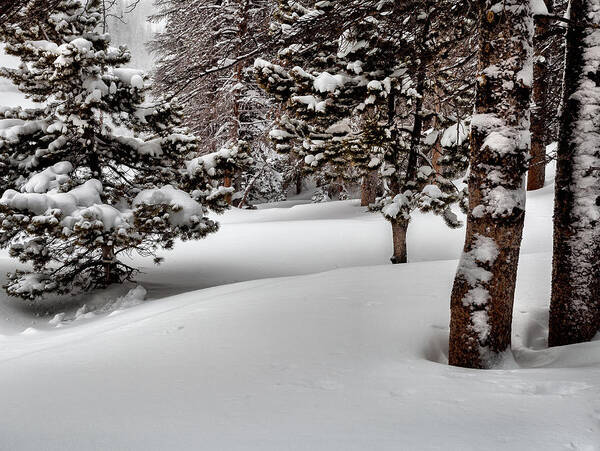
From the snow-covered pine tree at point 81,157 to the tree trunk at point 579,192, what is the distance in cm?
595

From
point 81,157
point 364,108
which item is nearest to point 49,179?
point 81,157

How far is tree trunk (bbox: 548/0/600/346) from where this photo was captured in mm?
3906

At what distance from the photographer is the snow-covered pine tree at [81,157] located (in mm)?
7164

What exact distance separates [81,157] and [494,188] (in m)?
8.08

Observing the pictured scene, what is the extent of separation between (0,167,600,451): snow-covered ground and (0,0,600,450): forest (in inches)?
0.7

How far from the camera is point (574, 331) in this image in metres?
3.98

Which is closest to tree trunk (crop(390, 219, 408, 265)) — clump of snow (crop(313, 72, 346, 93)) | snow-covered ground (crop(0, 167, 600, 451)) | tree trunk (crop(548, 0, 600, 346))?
snow-covered ground (crop(0, 167, 600, 451))

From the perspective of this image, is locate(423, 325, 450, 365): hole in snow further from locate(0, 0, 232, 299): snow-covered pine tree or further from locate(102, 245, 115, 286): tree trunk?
locate(102, 245, 115, 286): tree trunk

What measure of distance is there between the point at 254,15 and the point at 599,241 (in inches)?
499

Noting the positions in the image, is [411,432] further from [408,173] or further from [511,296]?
[408,173]

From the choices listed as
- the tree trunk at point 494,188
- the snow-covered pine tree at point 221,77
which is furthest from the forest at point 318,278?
the snow-covered pine tree at point 221,77

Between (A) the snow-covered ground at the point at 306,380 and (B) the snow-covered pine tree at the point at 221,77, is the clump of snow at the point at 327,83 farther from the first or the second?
(B) the snow-covered pine tree at the point at 221,77

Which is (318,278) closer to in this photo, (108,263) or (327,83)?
(327,83)

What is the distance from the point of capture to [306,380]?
10.00 feet
